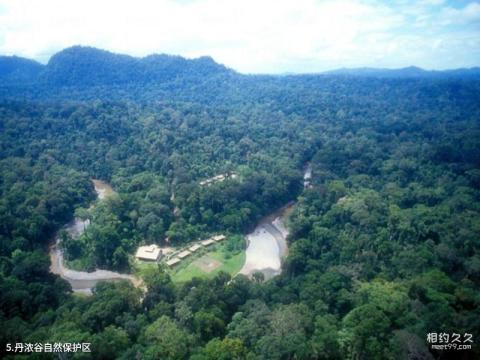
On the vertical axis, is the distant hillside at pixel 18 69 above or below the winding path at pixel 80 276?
above

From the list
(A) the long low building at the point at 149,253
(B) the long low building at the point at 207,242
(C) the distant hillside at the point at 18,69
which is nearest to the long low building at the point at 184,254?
(A) the long low building at the point at 149,253

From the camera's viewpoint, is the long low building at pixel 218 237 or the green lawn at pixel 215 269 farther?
the long low building at pixel 218 237

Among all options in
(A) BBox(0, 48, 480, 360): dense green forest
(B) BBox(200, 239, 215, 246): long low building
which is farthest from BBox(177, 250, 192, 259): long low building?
(A) BBox(0, 48, 480, 360): dense green forest

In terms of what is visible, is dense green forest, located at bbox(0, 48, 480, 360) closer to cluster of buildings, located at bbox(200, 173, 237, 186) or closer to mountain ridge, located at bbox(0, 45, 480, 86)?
cluster of buildings, located at bbox(200, 173, 237, 186)

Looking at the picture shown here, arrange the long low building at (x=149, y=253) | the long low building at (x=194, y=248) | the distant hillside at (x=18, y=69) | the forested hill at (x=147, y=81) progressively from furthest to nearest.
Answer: the distant hillside at (x=18, y=69), the forested hill at (x=147, y=81), the long low building at (x=194, y=248), the long low building at (x=149, y=253)

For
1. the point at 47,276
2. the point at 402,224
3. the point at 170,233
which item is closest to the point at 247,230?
the point at 170,233

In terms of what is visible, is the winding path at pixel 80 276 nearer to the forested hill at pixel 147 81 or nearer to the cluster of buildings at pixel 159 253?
the cluster of buildings at pixel 159 253
